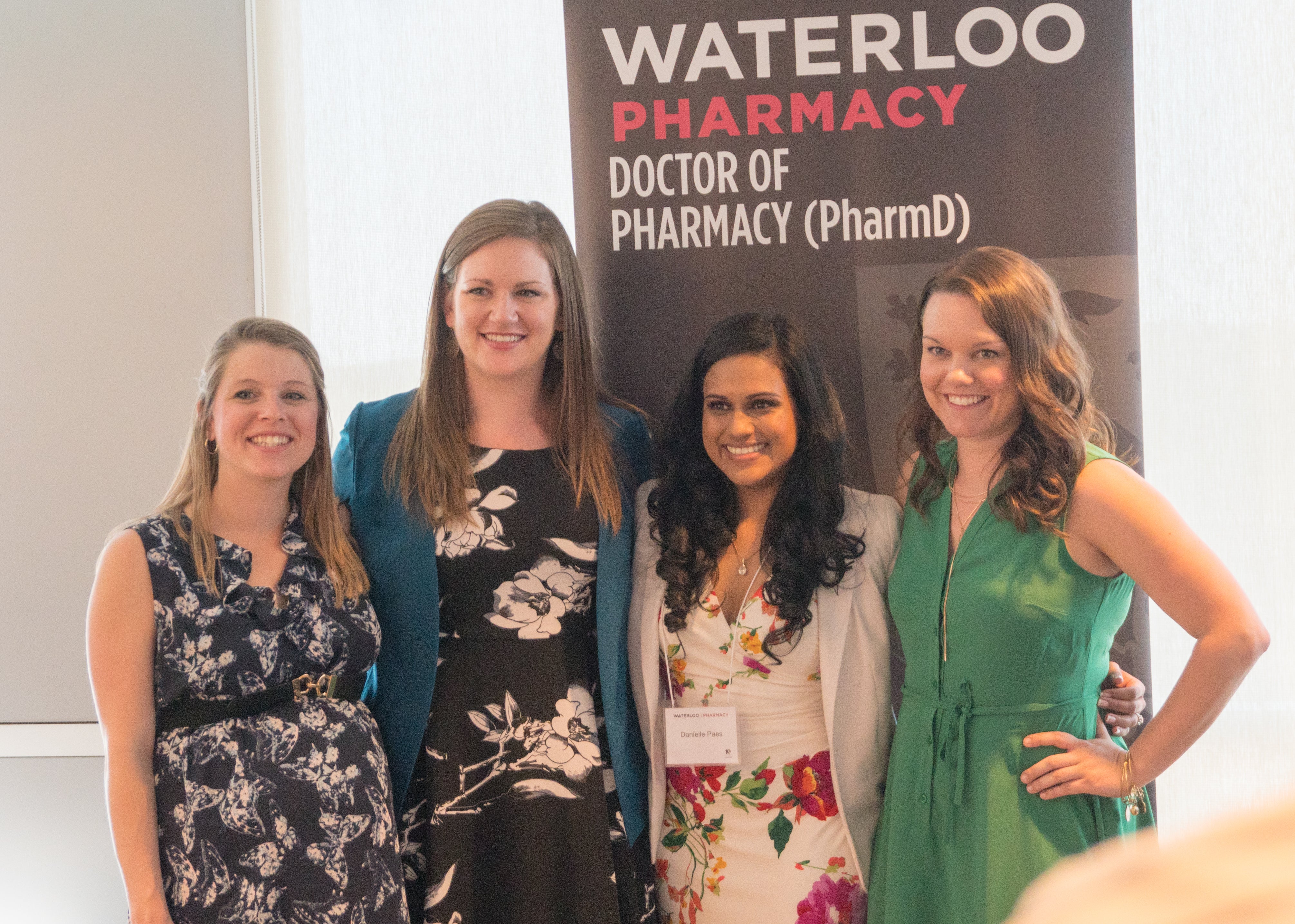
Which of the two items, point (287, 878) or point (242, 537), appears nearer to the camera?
point (287, 878)

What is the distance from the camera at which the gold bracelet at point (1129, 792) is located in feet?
6.93

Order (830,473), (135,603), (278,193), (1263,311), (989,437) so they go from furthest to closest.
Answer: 1. (278,193)
2. (1263,311)
3. (830,473)
4. (989,437)
5. (135,603)

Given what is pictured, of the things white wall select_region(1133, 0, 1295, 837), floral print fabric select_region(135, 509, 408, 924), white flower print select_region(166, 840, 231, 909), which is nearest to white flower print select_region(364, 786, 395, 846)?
floral print fabric select_region(135, 509, 408, 924)

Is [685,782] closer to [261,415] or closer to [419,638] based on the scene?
[419,638]

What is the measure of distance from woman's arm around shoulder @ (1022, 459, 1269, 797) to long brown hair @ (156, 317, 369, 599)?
152 centimetres

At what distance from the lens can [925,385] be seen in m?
2.22

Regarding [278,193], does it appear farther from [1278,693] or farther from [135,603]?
[1278,693]

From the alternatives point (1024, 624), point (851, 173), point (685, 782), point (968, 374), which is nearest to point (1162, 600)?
point (1024, 624)

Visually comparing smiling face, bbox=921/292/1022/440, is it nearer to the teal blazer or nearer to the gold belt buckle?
the teal blazer

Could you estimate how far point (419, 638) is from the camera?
7.91 ft

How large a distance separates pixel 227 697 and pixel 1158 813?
2.34 m

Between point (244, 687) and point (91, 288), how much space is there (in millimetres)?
1574

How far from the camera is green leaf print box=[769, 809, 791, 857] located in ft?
7.48

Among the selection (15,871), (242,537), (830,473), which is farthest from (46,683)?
(830,473)
